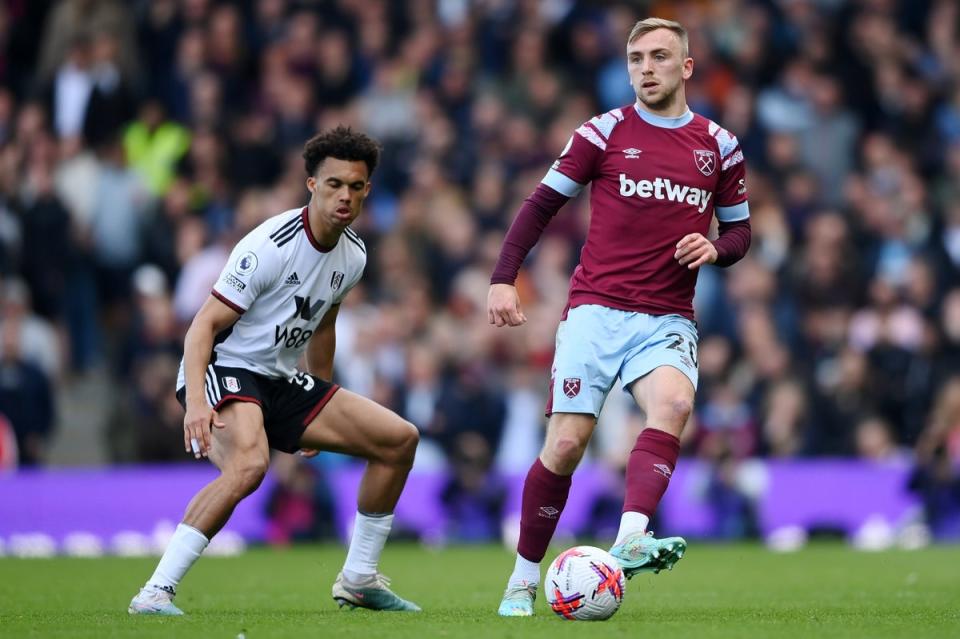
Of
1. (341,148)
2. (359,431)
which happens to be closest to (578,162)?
(341,148)

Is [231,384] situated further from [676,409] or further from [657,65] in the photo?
[657,65]

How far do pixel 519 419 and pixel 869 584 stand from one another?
6583 mm

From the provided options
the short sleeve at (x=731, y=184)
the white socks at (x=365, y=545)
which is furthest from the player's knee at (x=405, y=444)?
the short sleeve at (x=731, y=184)

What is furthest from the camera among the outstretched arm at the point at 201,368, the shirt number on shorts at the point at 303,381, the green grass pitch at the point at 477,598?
the shirt number on shorts at the point at 303,381

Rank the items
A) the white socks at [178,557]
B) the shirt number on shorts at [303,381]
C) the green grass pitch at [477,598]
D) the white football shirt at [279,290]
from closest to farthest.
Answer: the green grass pitch at [477,598] → the white socks at [178,557] → the white football shirt at [279,290] → the shirt number on shorts at [303,381]

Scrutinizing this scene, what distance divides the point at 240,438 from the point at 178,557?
→ 65 cm

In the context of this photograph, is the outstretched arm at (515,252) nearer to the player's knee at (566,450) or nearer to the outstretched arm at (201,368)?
the player's knee at (566,450)

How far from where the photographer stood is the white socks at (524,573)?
26.8 ft

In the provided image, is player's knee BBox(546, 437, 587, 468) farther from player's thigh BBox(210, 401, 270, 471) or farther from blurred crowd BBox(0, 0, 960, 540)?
blurred crowd BBox(0, 0, 960, 540)

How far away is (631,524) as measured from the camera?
7555mm

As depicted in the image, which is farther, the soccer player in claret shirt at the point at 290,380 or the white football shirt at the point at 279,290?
the white football shirt at the point at 279,290

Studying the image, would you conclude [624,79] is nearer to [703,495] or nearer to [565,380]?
[703,495]

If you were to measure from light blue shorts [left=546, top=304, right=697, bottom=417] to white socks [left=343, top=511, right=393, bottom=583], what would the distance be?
4.19 feet

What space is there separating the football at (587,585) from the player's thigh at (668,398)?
72 centimetres
